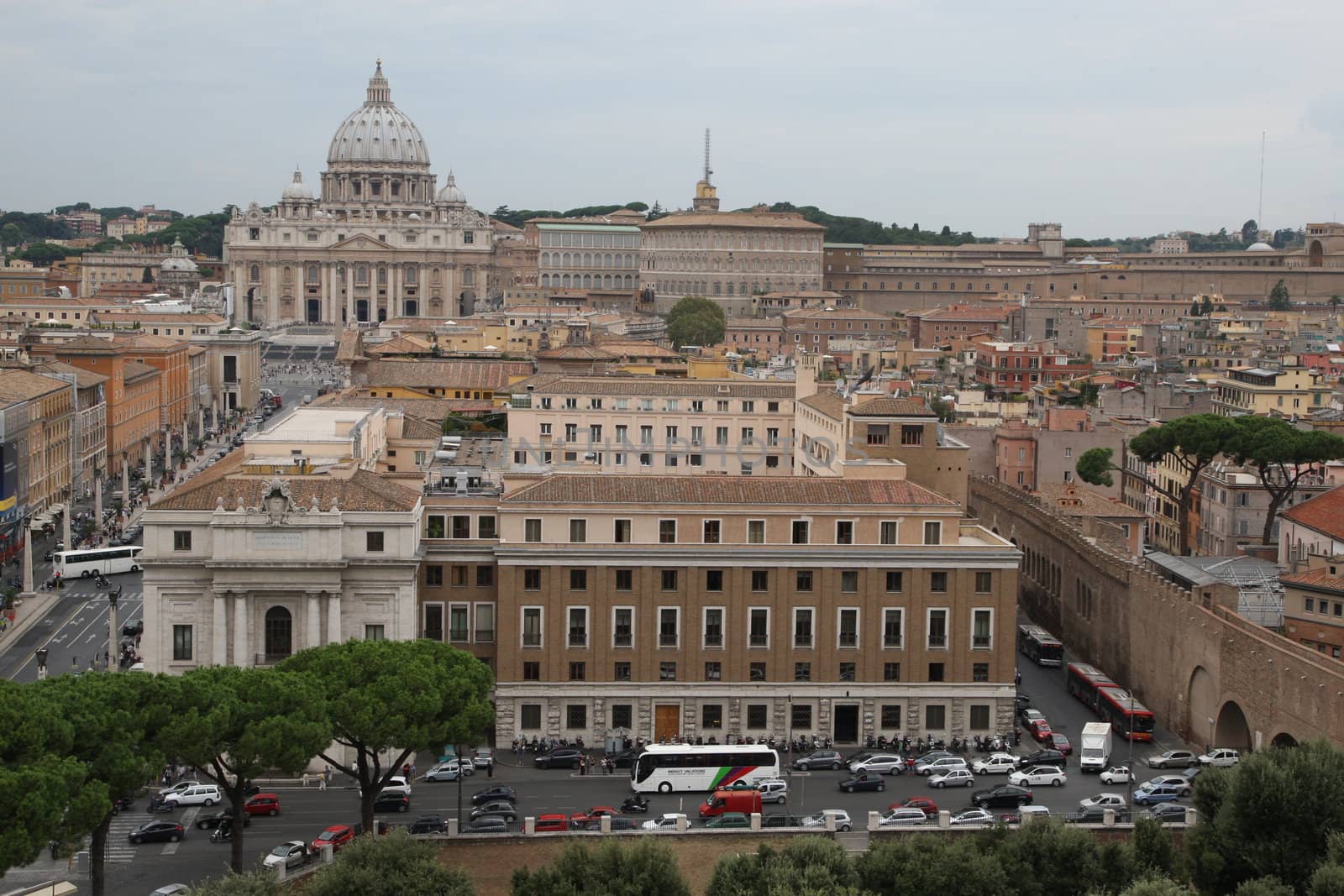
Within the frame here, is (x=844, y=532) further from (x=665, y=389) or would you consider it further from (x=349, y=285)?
(x=349, y=285)

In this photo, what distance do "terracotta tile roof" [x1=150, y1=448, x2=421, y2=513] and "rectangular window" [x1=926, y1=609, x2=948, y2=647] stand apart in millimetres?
9458

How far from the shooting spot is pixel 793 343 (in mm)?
111250

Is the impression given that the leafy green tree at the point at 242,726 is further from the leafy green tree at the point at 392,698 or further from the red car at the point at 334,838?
the red car at the point at 334,838

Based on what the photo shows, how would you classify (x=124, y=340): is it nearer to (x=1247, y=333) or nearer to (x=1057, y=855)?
(x=1247, y=333)

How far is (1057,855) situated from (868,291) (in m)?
122

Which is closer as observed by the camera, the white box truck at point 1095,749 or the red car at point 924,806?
the red car at point 924,806

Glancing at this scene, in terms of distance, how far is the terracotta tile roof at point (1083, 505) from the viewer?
50.6m

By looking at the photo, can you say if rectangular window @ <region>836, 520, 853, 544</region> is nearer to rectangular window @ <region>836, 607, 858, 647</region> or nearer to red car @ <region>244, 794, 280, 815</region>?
rectangular window @ <region>836, 607, 858, 647</region>

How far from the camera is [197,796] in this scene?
32.1 m

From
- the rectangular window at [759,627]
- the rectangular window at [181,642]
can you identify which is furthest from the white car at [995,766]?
the rectangular window at [181,642]

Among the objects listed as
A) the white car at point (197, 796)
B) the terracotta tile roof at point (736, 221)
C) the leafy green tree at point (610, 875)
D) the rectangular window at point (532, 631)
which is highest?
the terracotta tile roof at point (736, 221)

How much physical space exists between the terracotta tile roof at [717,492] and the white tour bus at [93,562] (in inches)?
760

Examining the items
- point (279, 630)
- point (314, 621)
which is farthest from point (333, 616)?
point (279, 630)

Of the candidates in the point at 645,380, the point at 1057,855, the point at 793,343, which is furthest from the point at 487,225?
the point at 1057,855
